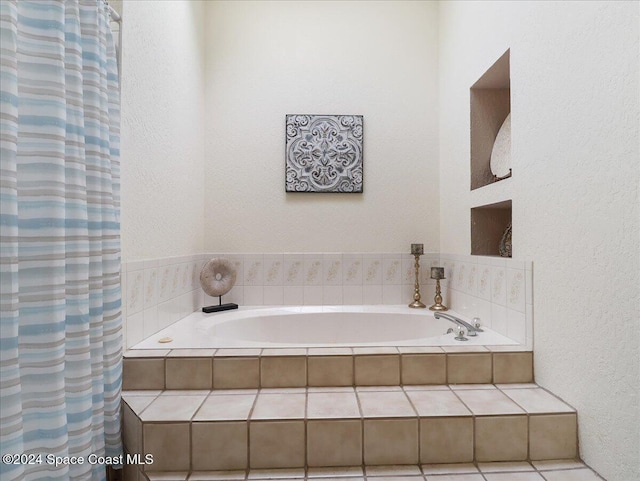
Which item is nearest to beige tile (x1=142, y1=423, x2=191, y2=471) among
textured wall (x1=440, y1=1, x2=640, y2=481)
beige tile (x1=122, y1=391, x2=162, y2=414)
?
beige tile (x1=122, y1=391, x2=162, y2=414)

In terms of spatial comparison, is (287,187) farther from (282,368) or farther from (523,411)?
(523,411)

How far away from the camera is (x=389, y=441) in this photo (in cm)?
118

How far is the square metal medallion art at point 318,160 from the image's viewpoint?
2.50m

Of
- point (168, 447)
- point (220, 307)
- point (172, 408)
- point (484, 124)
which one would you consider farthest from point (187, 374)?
point (484, 124)

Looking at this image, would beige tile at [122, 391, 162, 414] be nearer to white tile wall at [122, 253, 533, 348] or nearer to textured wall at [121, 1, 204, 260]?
white tile wall at [122, 253, 533, 348]

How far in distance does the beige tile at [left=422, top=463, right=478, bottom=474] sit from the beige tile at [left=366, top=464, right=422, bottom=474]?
1.3 inches

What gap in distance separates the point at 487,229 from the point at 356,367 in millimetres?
1169

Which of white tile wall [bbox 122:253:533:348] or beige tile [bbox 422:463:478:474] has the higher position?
white tile wall [bbox 122:253:533:348]

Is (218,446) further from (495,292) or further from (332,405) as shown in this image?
(495,292)

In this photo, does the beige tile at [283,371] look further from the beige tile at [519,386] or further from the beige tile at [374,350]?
the beige tile at [519,386]

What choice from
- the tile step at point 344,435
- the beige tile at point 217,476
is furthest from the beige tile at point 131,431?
the beige tile at point 217,476

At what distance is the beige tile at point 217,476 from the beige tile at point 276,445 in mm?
47

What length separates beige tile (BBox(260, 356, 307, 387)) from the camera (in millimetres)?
1421

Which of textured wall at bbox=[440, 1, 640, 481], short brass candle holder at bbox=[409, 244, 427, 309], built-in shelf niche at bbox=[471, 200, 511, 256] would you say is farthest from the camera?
short brass candle holder at bbox=[409, 244, 427, 309]
